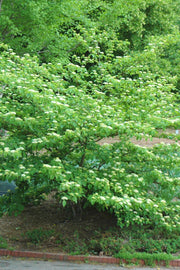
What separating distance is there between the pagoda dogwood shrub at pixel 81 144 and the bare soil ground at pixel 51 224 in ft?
2.68

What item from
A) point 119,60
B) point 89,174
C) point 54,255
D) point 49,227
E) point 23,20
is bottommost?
point 54,255

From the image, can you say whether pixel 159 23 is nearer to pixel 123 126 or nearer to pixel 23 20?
pixel 23 20

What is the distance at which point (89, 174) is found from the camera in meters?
5.85

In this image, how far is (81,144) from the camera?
620cm

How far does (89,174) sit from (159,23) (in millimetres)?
18706

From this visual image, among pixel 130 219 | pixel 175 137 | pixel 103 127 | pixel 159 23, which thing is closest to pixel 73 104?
pixel 103 127

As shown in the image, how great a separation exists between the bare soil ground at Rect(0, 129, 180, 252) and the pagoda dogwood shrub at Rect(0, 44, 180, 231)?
82cm

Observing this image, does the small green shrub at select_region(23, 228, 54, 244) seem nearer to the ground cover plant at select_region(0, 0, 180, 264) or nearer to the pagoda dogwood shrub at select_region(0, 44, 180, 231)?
the ground cover plant at select_region(0, 0, 180, 264)

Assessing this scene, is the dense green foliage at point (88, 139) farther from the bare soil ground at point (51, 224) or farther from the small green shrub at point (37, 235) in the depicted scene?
the small green shrub at point (37, 235)

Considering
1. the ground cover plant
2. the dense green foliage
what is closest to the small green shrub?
the ground cover plant

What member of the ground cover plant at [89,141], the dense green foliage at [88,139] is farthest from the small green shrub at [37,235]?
the dense green foliage at [88,139]

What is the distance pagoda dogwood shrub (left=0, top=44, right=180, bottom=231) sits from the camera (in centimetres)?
522

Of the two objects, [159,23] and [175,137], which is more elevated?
[159,23]

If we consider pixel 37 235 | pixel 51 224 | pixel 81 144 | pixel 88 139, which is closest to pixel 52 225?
pixel 51 224
